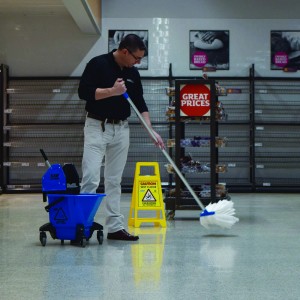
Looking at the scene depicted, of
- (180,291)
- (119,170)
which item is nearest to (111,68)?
(119,170)

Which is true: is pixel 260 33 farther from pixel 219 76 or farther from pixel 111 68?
pixel 111 68

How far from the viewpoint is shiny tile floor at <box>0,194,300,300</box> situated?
3.58 m

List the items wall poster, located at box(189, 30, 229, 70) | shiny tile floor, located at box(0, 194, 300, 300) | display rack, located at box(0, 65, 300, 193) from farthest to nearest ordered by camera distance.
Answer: wall poster, located at box(189, 30, 229, 70) → display rack, located at box(0, 65, 300, 193) → shiny tile floor, located at box(0, 194, 300, 300)

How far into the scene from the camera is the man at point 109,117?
527 cm

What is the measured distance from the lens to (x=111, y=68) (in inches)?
214

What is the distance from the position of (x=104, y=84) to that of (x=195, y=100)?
2125mm

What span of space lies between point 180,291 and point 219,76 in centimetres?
838

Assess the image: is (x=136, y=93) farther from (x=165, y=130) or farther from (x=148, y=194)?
(x=165, y=130)

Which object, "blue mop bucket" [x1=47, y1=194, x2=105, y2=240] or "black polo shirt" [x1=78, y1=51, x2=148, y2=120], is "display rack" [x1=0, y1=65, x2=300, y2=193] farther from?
"blue mop bucket" [x1=47, y1=194, x2=105, y2=240]

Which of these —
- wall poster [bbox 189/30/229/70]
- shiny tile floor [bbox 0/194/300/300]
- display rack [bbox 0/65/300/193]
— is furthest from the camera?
wall poster [bbox 189/30/229/70]

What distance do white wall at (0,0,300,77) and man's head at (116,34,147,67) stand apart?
627 centimetres

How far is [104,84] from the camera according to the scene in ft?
17.7

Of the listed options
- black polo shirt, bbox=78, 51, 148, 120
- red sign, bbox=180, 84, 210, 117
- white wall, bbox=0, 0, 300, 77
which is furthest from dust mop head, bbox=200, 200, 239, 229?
white wall, bbox=0, 0, 300, 77

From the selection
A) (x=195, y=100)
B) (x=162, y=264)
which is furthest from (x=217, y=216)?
(x=195, y=100)
